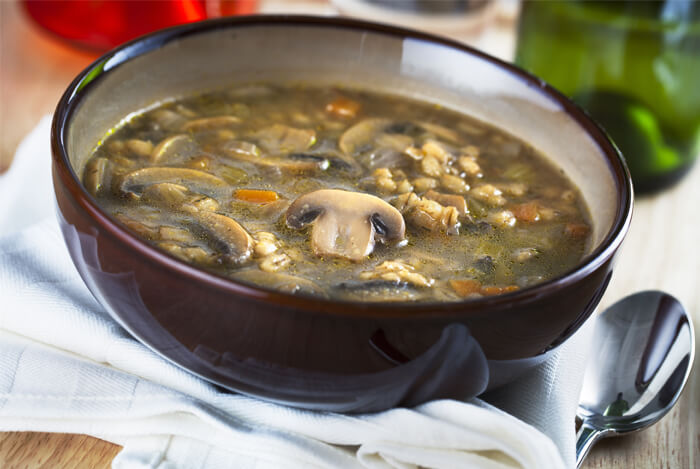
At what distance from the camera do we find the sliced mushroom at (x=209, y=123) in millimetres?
2354

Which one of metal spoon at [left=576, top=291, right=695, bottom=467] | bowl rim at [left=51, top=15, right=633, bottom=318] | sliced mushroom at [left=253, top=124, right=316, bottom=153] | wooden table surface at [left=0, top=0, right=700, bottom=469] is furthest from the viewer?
sliced mushroom at [left=253, top=124, right=316, bottom=153]

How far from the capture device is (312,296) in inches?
62.3


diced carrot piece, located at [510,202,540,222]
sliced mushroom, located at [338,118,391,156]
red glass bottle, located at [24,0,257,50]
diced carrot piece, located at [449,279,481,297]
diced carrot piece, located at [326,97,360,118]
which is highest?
red glass bottle, located at [24,0,257,50]

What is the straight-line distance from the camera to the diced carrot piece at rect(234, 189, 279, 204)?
205 cm

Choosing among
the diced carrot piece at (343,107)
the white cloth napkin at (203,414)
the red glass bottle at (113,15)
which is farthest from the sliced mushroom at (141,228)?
the red glass bottle at (113,15)

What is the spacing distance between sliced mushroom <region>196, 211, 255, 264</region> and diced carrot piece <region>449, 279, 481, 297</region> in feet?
1.36

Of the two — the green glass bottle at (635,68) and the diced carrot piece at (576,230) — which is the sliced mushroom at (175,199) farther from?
the green glass bottle at (635,68)

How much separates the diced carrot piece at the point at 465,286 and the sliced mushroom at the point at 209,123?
2.80 ft

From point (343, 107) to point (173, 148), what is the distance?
560mm

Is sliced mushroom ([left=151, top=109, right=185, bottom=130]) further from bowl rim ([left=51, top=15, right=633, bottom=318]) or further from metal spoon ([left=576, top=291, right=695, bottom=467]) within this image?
metal spoon ([left=576, top=291, right=695, bottom=467])

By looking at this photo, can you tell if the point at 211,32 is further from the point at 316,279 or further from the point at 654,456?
the point at 654,456

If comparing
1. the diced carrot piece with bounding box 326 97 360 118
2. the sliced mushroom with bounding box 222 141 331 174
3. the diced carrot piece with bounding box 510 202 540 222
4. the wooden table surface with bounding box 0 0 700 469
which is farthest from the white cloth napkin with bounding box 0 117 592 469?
the diced carrot piece with bounding box 326 97 360 118

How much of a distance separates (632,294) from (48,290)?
1.44 metres

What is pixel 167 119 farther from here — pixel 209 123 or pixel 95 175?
pixel 95 175
